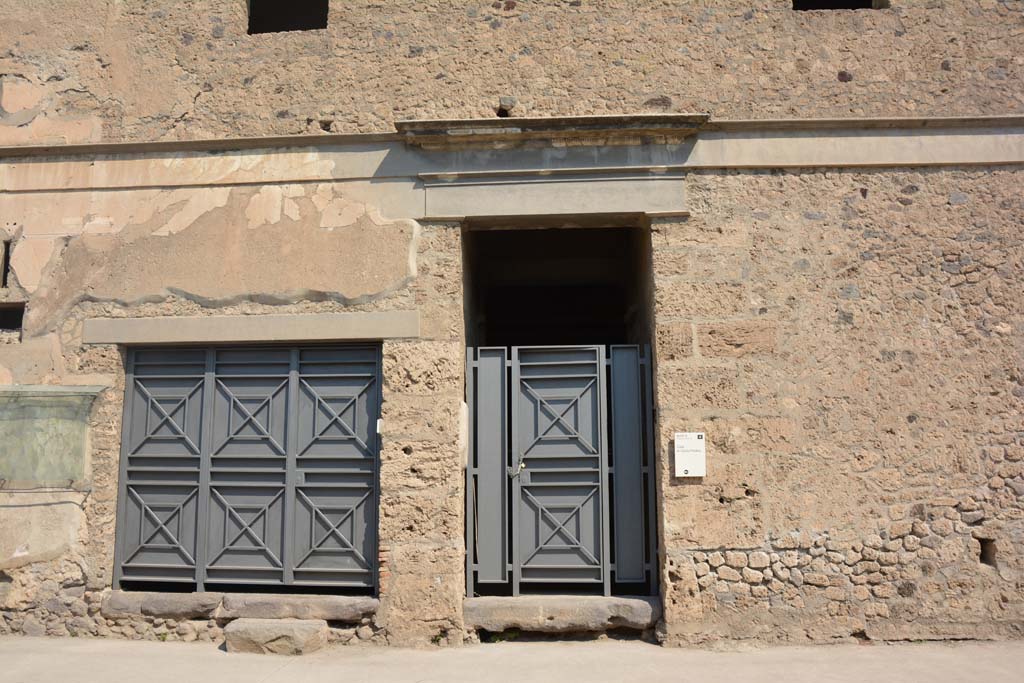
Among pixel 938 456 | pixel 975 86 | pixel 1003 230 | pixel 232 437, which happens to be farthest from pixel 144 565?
pixel 975 86

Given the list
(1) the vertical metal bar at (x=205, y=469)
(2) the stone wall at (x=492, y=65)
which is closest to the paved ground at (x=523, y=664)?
(1) the vertical metal bar at (x=205, y=469)

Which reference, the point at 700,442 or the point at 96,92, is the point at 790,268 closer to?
the point at 700,442

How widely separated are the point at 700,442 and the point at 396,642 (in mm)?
2349

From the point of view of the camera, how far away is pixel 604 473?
5.18 m

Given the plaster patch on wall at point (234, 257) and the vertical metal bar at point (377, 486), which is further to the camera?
the plaster patch on wall at point (234, 257)

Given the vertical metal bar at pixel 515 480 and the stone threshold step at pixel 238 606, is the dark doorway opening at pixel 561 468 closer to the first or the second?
the vertical metal bar at pixel 515 480

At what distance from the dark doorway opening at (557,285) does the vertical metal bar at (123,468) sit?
2.45 metres

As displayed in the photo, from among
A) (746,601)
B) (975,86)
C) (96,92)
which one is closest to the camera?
(746,601)

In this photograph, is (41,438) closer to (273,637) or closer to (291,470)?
(291,470)

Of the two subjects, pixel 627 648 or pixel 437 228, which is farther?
pixel 437 228

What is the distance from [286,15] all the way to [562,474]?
563 cm

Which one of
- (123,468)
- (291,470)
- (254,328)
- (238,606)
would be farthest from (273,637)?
(254,328)

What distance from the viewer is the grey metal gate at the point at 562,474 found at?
516 centimetres

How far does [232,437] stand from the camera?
17.4 ft
